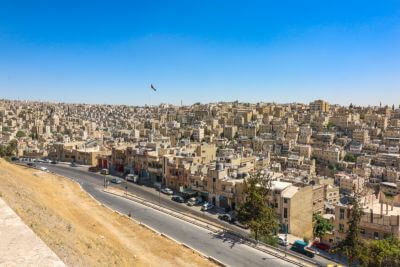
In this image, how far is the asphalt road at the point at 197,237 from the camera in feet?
73.5

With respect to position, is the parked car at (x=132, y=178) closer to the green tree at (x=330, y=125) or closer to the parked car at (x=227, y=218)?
the parked car at (x=227, y=218)

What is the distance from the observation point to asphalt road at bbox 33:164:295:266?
2241 cm

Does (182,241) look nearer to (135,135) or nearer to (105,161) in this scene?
(105,161)

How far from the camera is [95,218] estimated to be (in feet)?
89.6

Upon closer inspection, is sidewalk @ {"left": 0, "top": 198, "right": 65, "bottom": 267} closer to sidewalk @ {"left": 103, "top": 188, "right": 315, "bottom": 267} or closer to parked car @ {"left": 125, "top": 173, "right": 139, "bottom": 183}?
sidewalk @ {"left": 103, "top": 188, "right": 315, "bottom": 267}

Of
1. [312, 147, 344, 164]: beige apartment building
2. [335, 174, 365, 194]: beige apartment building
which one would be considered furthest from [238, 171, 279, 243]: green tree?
[312, 147, 344, 164]: beige apartment building

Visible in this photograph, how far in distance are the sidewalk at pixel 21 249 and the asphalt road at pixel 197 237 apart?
16398 millimetres

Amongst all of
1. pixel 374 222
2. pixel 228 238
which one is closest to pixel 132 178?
pixel 228 238

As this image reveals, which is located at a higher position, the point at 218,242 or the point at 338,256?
the point at 218,242

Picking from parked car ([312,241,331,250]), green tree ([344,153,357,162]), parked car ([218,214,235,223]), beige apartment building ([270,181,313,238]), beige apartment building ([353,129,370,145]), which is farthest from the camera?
beige apartment building ([353,129,370,145])

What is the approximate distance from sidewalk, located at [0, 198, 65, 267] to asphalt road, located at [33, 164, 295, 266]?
16.4m

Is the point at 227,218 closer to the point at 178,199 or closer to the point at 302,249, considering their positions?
the point at 178,199

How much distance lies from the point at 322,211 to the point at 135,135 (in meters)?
66.4

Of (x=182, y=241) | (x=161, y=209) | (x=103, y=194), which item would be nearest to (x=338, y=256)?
(x=182, y=241)
